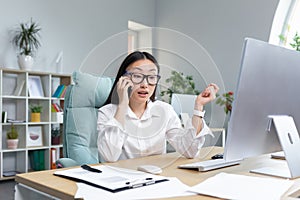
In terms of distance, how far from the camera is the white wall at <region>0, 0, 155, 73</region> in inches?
144

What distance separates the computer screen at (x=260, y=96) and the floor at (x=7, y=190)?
2463 mm

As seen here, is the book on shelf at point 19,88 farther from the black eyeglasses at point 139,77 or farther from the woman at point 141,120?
the black eyeglasses at point 139,77

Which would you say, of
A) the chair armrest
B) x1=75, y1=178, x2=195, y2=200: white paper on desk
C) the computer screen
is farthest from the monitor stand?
the chair armrest

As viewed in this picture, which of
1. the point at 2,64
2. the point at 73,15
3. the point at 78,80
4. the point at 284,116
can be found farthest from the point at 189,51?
the point at 73,15

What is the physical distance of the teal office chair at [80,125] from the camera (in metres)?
1.52

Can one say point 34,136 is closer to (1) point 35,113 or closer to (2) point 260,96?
(1) point 35,113

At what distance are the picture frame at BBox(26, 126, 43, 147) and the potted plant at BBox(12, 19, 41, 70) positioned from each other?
0.67 metres

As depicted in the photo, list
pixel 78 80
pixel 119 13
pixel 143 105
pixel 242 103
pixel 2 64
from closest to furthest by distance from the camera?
pixel 242 103
pixel 143 105
pixel 78 80
pixel 2 64
pixel 119 13

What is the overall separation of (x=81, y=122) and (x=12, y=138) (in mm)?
2352

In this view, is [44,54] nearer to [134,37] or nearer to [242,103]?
[134,37]

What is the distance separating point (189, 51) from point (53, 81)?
3208 mm

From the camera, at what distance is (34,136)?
3709mm

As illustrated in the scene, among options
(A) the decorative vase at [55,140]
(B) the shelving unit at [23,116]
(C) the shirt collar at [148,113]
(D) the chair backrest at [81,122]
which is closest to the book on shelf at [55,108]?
(B) the shelving unit at [23,116]

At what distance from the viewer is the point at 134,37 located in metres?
1.10
